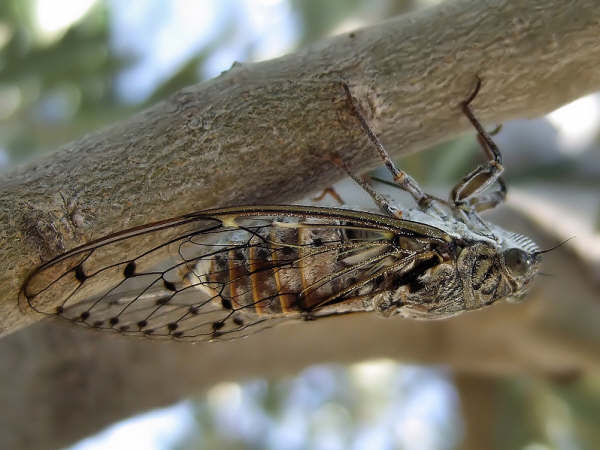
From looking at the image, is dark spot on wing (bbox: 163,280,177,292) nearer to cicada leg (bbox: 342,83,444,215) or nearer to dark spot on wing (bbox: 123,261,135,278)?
dark spot on wing (bbox: 123,261,135,278)

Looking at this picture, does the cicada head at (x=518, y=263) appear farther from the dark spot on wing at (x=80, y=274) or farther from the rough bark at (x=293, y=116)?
the dark spot on wing at (x=80, y=274)

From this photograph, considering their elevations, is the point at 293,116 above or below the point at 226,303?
above

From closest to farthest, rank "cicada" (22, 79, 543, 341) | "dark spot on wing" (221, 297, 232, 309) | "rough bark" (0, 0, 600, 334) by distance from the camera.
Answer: "rough bark" (0, 0, 600, 334) < "cicada" (22, 79, 543, 341) < "dark spot on wing" (221, 297, 232, 309)

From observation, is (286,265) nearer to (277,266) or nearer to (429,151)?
(277,266)

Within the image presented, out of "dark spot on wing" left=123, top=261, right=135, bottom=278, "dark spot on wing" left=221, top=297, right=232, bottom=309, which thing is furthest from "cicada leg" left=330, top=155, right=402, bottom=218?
"dark spot on wing" left=123, top=261, right=135, bottom=278

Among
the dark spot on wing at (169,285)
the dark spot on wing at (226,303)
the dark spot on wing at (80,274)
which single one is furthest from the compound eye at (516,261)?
the dark spot on wing at (80,274)

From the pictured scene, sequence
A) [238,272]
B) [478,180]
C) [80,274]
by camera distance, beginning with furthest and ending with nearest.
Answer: [478,180], [238,272], [80,274]

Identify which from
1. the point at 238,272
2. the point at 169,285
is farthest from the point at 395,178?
the point at 169,285

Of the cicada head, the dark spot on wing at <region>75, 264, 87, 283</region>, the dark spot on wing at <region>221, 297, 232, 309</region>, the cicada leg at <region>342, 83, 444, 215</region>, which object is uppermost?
the cicada leg at <region>342, 83, 444, 215</region>
